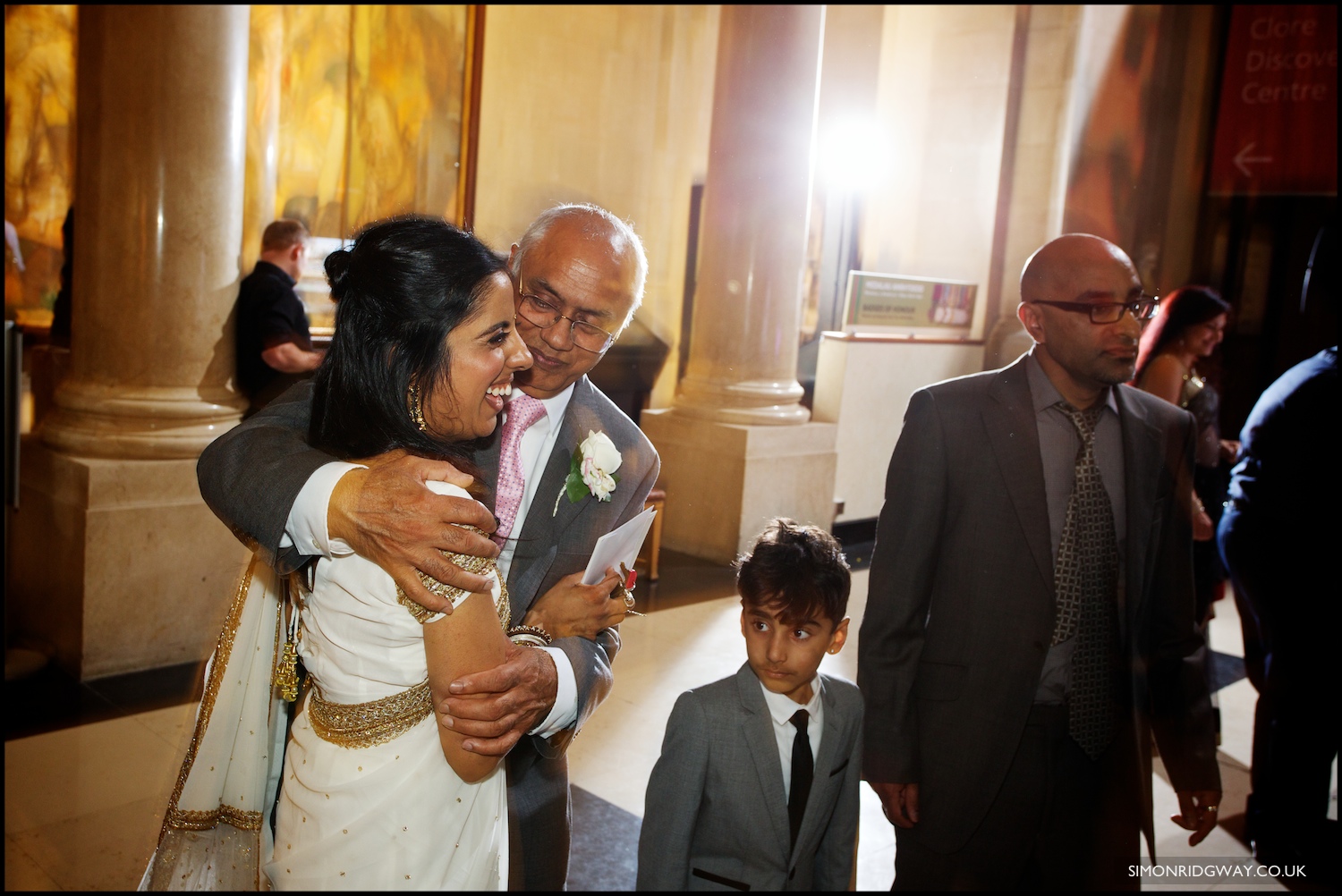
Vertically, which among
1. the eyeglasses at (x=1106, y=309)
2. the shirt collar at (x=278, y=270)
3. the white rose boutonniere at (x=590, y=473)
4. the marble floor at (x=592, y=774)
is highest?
the eyeglasses at (x=1106, y=309)

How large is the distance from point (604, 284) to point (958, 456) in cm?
64

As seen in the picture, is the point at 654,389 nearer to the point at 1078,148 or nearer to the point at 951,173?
the point at 951,173

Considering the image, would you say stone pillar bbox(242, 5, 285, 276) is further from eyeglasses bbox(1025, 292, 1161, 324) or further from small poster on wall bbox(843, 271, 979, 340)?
eyeglasses bbox(1025, 292, 1161, 324)

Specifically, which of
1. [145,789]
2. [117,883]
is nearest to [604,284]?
[145,789]

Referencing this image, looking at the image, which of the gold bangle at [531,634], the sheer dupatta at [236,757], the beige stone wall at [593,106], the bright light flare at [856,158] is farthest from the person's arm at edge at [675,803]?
the beige stone wall at [593,106]

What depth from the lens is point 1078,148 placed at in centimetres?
210

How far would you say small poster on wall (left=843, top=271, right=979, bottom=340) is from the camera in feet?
5.96

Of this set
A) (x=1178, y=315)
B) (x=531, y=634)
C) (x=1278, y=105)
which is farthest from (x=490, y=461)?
(x=1278, y=105)

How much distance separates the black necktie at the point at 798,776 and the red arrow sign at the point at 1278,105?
1696 millimetres

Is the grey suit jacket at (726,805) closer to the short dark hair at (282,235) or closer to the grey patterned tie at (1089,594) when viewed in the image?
the grey patterned tie at (1089,594)

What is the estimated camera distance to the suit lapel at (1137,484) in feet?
5.48

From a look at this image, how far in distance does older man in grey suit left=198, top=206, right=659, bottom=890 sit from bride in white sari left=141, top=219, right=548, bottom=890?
0.12ft

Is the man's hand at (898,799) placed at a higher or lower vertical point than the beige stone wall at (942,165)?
lower

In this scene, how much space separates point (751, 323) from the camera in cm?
191
